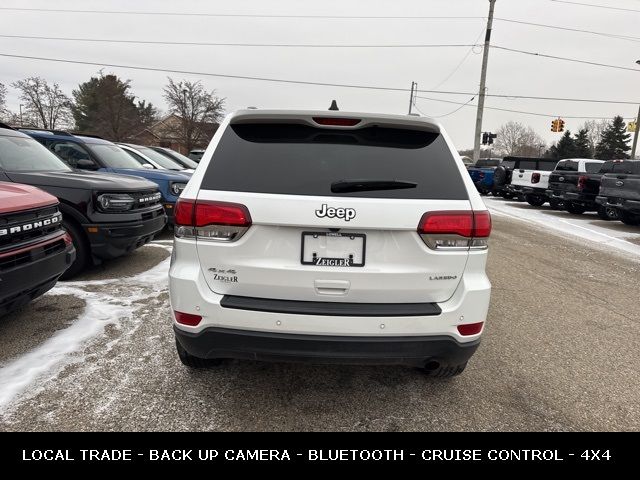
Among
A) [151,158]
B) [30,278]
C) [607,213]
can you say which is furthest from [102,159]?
[607,213]

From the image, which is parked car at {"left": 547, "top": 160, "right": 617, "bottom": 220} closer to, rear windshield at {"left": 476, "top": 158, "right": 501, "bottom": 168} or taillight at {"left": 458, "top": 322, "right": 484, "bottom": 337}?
rear windshield at {"left": 476, "top": 158, "right": 501, "bottom": 168}

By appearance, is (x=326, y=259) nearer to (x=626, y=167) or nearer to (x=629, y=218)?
(x=626, y=167)

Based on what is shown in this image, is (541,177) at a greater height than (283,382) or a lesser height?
greater

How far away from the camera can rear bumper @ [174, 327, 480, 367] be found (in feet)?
7.75

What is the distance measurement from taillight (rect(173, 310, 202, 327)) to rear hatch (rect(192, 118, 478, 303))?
193 mm

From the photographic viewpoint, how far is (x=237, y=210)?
2338 mm

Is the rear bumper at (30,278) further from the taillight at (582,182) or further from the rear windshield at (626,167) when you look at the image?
the taillight at (582,182)

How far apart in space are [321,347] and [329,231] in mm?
628

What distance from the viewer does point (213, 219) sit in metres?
2.37

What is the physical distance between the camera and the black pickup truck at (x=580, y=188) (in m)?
14.2

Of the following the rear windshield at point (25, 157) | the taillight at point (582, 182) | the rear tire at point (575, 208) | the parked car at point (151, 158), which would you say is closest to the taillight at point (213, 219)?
the rear windshield at point (25, 157)

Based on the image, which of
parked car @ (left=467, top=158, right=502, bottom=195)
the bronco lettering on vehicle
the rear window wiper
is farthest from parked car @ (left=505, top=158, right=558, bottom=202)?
the bronco lettering on vehicle
